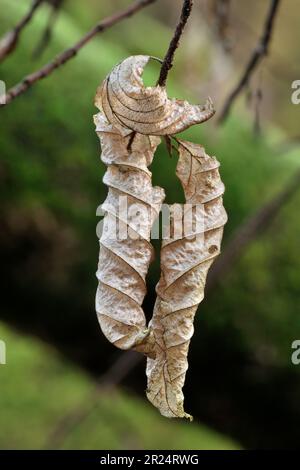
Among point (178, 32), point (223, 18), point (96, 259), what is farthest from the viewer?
point (96, 259)

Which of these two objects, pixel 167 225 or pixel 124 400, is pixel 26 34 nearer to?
pixel 124 400

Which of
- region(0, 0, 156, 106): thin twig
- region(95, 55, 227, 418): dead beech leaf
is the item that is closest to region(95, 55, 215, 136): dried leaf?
region(95, 55, 227, 418): dead beech leaf

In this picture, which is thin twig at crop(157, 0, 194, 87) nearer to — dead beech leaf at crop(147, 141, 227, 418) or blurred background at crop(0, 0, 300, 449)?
dead beech leaf at crop(147, 141, 227, 418)

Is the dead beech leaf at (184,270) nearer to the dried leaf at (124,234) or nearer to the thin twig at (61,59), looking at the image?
the dried leaf at (124,234)

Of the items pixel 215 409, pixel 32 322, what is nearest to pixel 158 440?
pixel 215 409

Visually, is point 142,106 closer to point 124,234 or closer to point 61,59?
point 124,234

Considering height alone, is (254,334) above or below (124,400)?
above

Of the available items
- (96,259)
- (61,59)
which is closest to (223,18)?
(61,59)

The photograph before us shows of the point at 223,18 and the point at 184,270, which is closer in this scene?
the point at 184,270
